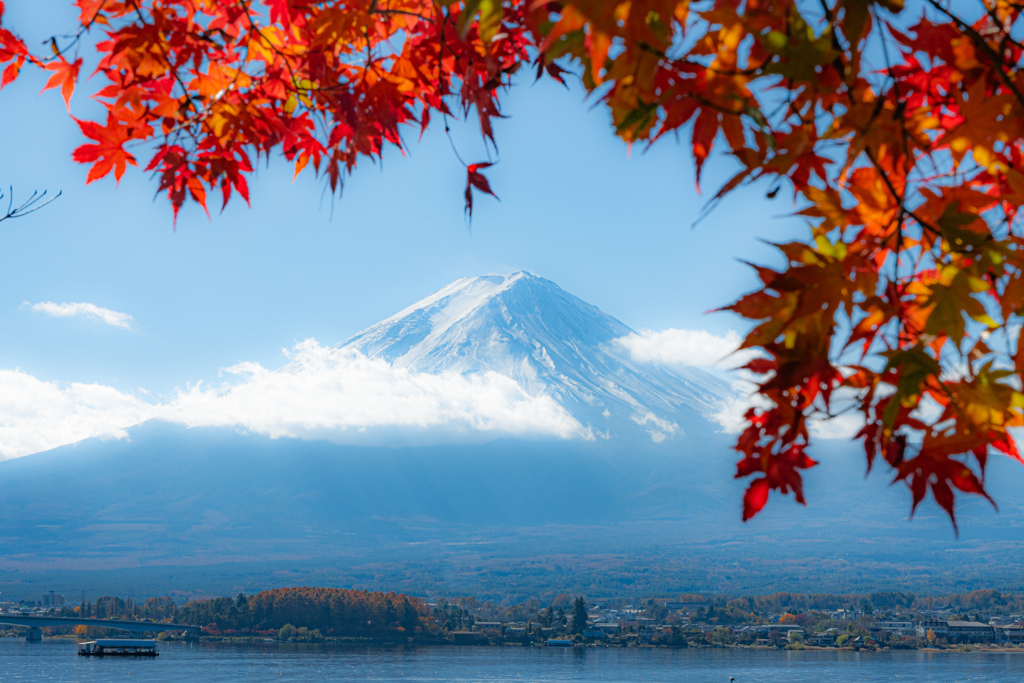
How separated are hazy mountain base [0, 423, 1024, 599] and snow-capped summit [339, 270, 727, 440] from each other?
12.9 m

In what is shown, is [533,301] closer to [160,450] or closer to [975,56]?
[160,450]

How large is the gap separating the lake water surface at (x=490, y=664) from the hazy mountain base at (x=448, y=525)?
29016mm

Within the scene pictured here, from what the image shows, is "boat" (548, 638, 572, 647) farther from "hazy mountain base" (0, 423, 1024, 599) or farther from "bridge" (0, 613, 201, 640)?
"bridge" (0, 613, 201, 640)

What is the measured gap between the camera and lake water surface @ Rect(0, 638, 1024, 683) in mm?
45594

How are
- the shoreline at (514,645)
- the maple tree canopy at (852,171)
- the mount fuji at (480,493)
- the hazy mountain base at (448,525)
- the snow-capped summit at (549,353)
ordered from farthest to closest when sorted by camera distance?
the snow-capped summit at (549,353), the mount fuji at (480,493), the hazy mountain base at (448,525), the shoreline at (514,645), the maple tree canopy at (852,171)

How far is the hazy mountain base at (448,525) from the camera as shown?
109 metres

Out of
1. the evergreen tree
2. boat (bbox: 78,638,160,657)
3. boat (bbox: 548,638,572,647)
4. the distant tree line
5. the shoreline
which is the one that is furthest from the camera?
boat (bbox: 548,638,572,647)

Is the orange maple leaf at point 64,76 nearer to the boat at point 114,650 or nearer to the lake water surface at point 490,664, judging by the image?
→ the lake water surface at point 490,664

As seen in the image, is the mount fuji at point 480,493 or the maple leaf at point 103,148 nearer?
the maple leaf at point 103,148

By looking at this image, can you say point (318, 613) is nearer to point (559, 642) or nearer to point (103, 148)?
point (559, 642)

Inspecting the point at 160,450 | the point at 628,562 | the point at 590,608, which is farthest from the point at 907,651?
the point at 160,450

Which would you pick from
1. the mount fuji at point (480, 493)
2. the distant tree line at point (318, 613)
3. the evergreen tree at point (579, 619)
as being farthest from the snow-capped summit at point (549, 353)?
the distant tree line at point (318, 613)

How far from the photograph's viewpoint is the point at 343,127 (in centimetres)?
194

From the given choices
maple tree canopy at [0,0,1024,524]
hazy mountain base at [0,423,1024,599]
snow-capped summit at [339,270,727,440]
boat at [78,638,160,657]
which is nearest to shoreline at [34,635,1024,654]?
boat at [78,638,160,657]
